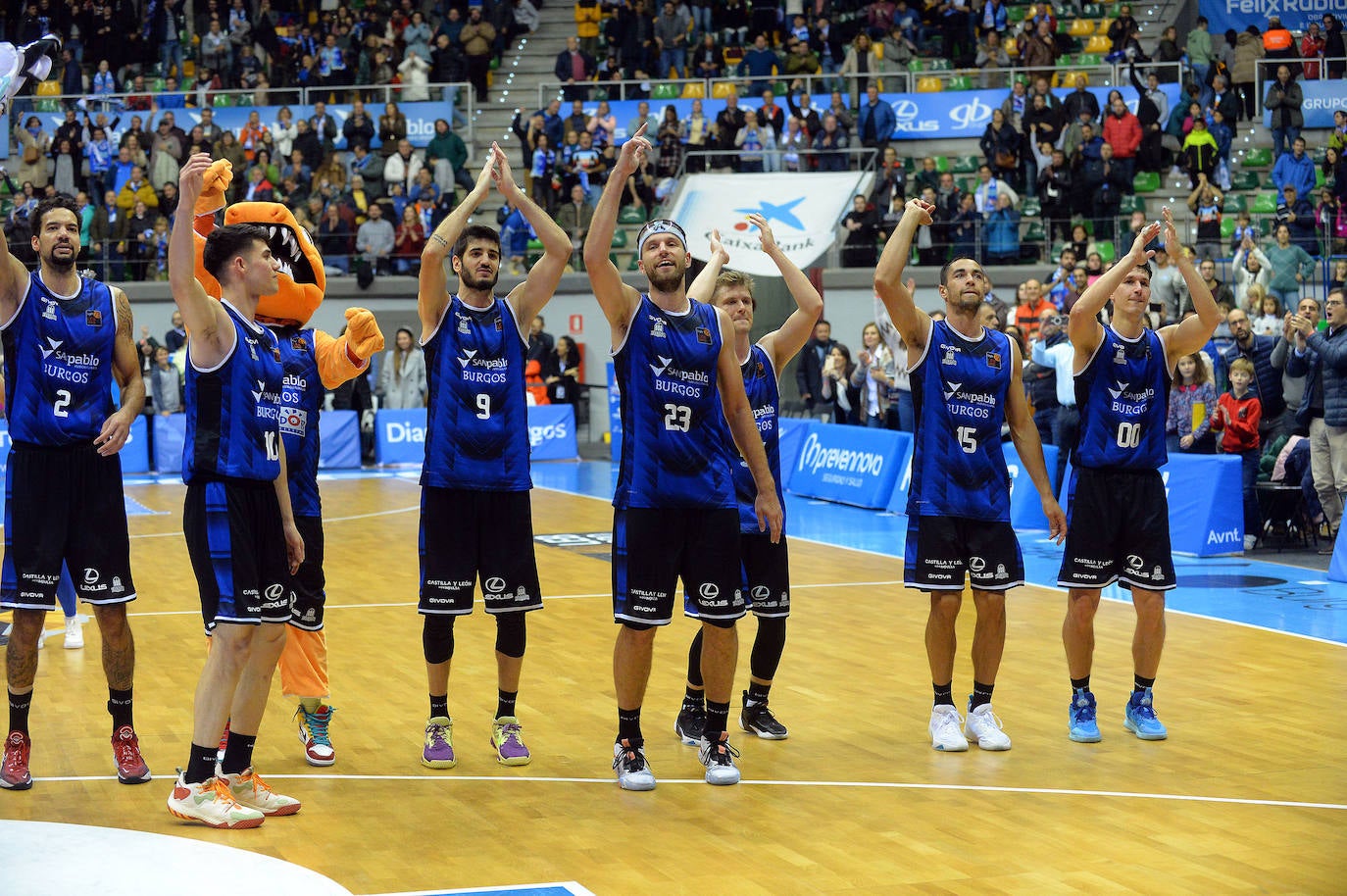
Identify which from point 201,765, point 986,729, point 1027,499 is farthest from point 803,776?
point 1027,499

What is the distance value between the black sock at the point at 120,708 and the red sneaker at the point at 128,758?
0.03m

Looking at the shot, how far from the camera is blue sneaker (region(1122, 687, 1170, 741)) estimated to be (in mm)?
7621

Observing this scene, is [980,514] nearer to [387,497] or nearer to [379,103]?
[387,497]

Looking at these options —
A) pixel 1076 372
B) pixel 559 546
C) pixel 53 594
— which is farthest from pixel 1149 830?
pixel 559 546

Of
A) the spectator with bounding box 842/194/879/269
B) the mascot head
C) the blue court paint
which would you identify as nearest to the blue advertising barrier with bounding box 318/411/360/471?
the blue court paint

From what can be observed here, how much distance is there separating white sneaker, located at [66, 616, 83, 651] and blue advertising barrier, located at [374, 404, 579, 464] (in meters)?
13.1

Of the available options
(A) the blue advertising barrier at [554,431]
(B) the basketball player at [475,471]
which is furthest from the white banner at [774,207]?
(B) the basketball player at [475,471]

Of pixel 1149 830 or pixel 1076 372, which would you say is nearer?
pixel 1149 830

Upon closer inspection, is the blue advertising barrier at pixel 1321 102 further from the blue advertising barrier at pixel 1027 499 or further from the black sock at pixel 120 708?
the black sock at pixel 120 708

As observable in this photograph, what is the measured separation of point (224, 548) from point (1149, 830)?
3724 millimetres

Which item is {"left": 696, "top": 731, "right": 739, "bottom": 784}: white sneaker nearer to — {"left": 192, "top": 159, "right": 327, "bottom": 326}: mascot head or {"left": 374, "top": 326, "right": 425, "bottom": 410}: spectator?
{"left": 192, "top": 159, "right": 327, "bottom": 326}: mascot head

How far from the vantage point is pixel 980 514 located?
7473 mm

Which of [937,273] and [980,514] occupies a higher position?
[937,273]

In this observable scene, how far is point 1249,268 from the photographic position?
18.7 metres
